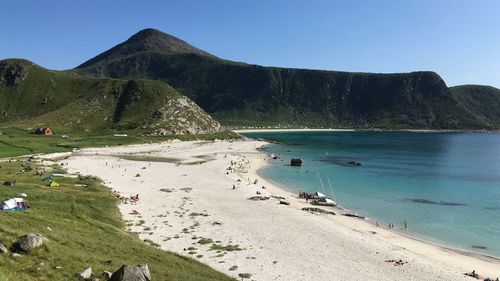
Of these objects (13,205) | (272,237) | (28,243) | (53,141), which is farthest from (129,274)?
(53,141)

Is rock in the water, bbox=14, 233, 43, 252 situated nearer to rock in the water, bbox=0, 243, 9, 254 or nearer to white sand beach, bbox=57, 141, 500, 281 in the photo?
rock in the water, bbox=0, 243, 9, 254

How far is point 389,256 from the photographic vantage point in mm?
38781

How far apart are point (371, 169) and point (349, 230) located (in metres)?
68.3

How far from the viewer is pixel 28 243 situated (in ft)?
72.1

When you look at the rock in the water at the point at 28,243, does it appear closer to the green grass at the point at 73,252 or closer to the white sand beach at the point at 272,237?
the green grass at the point at 73,252

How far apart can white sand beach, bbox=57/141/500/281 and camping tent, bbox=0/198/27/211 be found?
10.4 metres

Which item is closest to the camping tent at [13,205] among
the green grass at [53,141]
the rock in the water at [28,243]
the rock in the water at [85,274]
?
the rock in the water at [28,243]

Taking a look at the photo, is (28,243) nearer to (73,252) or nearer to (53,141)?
(73,252)

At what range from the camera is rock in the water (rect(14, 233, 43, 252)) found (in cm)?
2175

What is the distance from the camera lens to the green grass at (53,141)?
11406cm

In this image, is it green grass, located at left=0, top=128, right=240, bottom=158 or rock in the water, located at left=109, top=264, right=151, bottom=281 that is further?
green grass, located at left=0, top=128, right=240, bottom=158

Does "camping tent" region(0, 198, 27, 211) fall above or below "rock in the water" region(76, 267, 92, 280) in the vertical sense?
below

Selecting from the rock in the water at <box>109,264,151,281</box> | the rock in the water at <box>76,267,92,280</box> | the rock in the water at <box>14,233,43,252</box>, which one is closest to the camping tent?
the rock in the water at <box>14,233,43,252</box>

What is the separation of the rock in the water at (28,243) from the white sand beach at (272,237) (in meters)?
13.8
